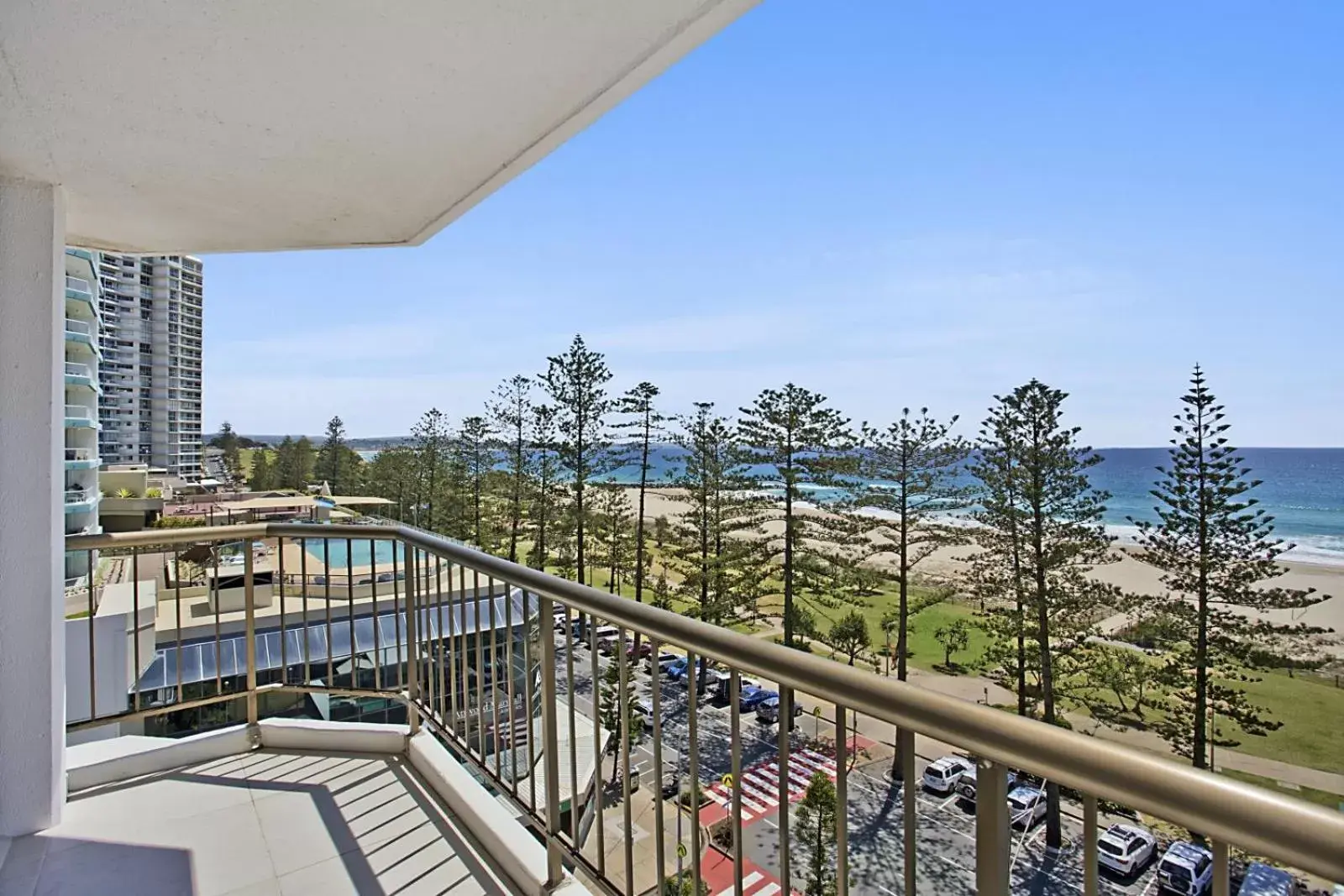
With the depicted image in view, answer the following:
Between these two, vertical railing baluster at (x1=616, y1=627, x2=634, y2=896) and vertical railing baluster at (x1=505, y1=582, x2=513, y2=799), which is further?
vertical railing baluster at (x1=505, y1=582, x2=513, y2=799)

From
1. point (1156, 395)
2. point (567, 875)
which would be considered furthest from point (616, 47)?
point (1156, 395)

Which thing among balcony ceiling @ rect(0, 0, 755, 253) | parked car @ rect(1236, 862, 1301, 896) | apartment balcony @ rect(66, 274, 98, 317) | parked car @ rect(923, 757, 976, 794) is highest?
apartment balcony @ rect(66, 274, 98, 317)

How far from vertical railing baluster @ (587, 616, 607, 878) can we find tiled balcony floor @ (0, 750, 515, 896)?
0.44 metres

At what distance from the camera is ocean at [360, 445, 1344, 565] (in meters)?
19.2

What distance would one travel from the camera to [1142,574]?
2623cm

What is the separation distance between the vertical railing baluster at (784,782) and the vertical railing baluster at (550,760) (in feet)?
2.44

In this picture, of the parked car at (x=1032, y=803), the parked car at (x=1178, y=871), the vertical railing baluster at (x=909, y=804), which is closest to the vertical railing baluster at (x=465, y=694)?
the vertical railing baluster at (x=909, y=804)

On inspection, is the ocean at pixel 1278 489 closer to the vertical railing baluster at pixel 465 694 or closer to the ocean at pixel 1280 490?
the ocean at pixel 1280 490

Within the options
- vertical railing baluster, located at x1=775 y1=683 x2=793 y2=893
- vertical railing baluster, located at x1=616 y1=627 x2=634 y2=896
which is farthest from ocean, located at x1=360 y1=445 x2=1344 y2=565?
vertical railing baluster, located at x1=775 y1=683 x2=793 y2=893

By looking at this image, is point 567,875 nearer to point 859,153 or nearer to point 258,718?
point 258,718

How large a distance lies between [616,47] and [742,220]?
22.0 meters

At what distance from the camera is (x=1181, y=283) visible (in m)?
32.2

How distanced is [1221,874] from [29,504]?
109 inches

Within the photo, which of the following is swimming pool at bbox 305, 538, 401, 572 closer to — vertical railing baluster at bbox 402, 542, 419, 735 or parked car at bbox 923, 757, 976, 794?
vertical railing baluster at bbox 402, 542, 419, 735
